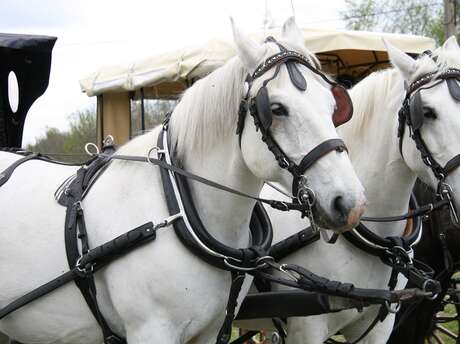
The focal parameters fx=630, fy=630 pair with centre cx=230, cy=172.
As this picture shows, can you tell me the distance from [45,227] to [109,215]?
285 mm

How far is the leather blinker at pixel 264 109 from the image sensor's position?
1930 mm

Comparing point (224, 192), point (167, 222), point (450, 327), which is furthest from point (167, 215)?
point (450, 327)

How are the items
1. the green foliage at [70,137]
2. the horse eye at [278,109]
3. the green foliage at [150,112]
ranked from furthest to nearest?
the green foliage at [70,137] → the green foliage at [150,112] → the horse eye at [278,109]

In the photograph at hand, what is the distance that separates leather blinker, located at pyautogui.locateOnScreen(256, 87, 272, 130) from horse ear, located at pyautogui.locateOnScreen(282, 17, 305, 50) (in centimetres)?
28

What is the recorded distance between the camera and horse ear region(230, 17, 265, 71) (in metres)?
2.03

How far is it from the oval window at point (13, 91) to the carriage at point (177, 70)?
121cm

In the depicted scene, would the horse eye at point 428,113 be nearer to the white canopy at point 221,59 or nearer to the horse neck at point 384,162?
the horse neck at point 384,162

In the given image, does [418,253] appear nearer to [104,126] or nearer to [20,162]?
[20,162]

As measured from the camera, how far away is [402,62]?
2.64 metres

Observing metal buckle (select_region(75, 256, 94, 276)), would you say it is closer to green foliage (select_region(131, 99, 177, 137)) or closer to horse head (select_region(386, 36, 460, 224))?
horse head (select_region(386, 36, 460, 224))

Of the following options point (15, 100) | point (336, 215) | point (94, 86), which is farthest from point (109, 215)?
point (94, 86)

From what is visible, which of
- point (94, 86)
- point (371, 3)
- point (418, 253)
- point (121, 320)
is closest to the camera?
point (121, 320)

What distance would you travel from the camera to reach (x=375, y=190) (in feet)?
8.92

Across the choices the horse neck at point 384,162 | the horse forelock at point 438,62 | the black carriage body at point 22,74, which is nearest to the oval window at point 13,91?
the black carriage body at point 22,74
